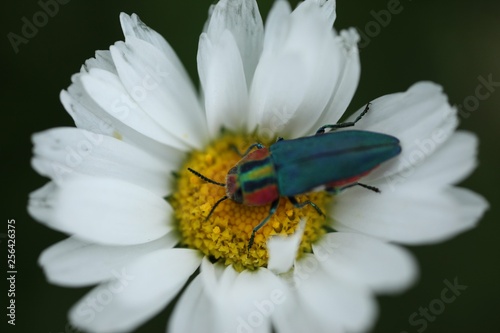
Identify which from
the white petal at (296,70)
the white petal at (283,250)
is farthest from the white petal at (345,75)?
the white petal at (283,250)

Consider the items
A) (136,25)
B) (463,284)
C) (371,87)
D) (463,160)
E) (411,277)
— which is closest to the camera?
(411,277)

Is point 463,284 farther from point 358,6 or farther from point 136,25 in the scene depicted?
point 136,25

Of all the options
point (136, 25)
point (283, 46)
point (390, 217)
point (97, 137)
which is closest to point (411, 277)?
point (390, 217)

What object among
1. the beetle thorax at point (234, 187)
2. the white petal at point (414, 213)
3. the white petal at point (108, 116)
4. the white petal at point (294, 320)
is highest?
the white petal at point (108, 116)

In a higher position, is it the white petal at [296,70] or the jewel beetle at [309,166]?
the white petal at [296,70]

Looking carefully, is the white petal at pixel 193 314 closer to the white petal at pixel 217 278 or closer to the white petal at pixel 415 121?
the white petal at pixel 217 278

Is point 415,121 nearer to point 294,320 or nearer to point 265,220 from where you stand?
point 265,220
